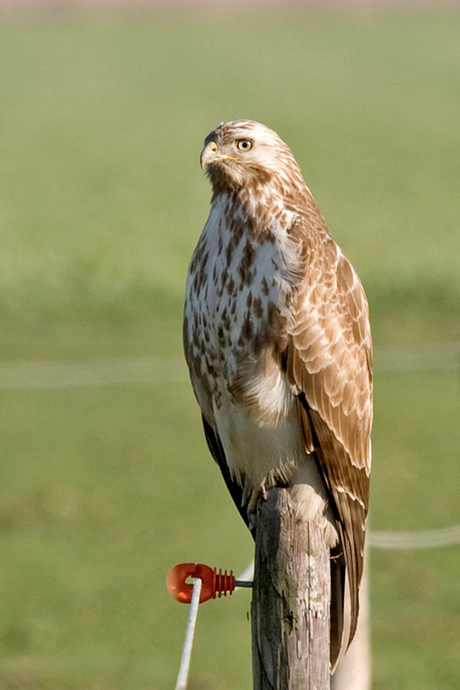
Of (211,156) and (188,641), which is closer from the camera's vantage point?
(188,641)

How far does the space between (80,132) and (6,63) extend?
1000cm

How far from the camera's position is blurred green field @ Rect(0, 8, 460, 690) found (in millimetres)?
7508

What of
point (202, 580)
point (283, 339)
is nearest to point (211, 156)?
point (283, 339)

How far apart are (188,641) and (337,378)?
1102 mm

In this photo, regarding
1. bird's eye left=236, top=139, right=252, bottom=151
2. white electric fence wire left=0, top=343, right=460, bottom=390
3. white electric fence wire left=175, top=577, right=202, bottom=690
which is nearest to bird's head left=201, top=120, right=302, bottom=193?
bird's eye left=236, top=139, right=252, bottom=151

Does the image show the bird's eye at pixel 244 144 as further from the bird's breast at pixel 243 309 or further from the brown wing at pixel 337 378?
the brown wing at pixel 337 378

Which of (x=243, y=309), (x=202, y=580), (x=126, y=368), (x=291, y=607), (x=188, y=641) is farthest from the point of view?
(x=126, y=368)

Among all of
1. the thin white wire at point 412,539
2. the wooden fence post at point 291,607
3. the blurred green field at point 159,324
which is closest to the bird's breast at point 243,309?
the wooden fence post at point 291,607

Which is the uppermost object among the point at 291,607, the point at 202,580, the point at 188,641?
the point at 202,580

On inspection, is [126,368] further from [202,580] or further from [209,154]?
[202,580]

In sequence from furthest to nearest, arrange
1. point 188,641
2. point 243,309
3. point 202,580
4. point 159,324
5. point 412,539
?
point 159,324 < point 412,539 < point 243,309 < point 202,580 < point 188,641

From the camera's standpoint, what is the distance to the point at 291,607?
285 cm

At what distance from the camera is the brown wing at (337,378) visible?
3391 millimetres

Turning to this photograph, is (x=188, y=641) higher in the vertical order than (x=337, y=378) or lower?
lower
